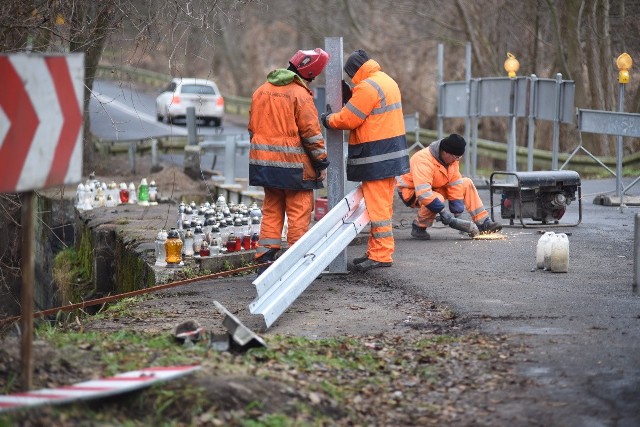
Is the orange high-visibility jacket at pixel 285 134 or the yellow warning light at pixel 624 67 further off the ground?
the yellow warning light at pixel 624 67

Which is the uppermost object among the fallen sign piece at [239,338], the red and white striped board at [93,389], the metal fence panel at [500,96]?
the metal fence panel at [500,96]

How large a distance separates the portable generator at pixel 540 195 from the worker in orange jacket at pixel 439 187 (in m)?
0.64

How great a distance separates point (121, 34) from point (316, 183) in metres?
4.06

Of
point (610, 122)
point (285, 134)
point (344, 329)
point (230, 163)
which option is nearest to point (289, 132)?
point (285, 134)

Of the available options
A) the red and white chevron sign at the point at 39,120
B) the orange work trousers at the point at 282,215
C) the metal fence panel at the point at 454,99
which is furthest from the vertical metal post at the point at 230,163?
the red and white chevron sign at the point at 39,120

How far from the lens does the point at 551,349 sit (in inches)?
300

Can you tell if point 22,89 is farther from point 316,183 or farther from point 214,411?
point 316,183

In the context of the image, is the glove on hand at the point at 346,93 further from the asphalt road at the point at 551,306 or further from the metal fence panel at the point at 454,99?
the metal fence panel at the point at 454,99

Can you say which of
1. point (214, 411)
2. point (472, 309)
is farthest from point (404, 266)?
point (214, 411)

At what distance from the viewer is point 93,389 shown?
5883 millimetres

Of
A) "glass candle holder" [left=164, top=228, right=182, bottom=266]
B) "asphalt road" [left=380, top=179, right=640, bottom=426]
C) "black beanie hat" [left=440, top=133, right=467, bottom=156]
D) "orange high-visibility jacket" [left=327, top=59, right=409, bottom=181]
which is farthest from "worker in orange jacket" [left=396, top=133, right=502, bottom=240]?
"glass candle holder" [left=164, top=228, right=182, bottom=266]

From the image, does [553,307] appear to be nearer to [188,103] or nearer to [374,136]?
[374,136]

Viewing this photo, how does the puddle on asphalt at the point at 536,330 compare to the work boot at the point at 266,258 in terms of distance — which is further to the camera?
the work boot at the point at 266,258

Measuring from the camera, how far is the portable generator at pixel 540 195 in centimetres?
1365
